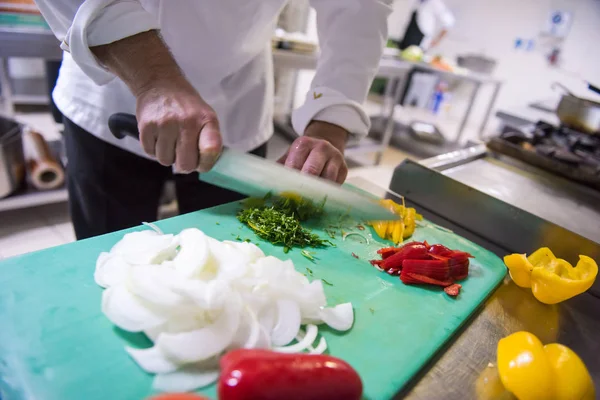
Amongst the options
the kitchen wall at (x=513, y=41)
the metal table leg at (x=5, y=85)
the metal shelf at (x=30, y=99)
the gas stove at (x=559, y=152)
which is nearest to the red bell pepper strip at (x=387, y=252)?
the gas stove at (x=559, y=152)

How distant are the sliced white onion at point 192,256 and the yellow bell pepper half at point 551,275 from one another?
75 cm

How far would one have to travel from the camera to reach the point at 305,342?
2.35 feet

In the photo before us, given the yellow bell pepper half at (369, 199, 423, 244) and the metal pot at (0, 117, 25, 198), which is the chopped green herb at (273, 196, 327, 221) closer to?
the yellow bell pepper half at (369, 199, 423, 244)

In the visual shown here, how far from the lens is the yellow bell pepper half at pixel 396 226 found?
3.67 feet

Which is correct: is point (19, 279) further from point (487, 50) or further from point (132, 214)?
point (487, 50)

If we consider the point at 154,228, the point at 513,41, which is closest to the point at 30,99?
the point at 154,228

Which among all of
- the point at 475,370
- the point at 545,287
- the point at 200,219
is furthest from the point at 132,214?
the point at 545,287

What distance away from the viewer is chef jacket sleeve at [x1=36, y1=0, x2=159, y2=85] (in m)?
0.82

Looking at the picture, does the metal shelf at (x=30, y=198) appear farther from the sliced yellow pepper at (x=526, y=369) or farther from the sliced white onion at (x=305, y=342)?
the sliced yellow pepper at (x=526, y=369)

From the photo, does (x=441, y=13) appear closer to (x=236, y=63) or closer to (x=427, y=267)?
(x=236, y=63)

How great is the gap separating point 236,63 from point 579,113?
1.79 m

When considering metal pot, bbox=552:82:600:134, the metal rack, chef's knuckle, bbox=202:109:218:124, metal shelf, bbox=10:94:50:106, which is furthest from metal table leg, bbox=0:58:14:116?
metal pot, bbox=552:82:600:134

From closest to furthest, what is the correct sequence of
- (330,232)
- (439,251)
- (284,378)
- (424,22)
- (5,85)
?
(284,378) → (439,251) → (330,232) → (5,85) → (424,22)

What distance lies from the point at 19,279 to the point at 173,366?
0.36 meters
